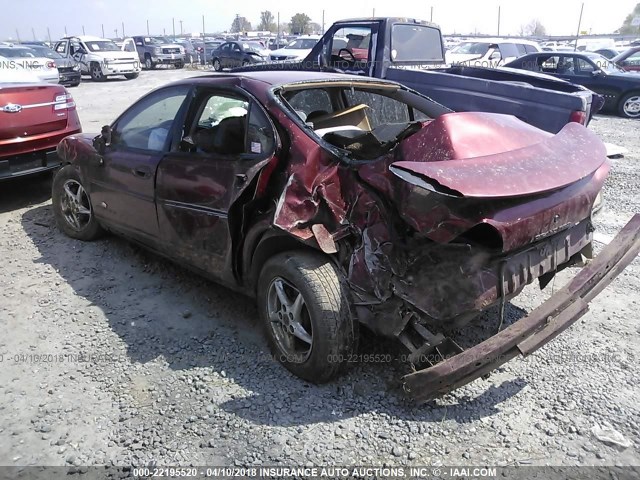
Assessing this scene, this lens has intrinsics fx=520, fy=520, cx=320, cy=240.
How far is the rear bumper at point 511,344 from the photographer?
245 cm

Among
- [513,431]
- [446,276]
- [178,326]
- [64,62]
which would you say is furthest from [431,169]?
[64,62]

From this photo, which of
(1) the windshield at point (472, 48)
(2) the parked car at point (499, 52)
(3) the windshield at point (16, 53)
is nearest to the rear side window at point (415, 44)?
(2) the parked car at point (499, 52)

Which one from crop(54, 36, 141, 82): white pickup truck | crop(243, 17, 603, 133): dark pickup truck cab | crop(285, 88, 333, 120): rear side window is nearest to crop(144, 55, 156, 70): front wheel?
crop(54, 36, 141, 82): white pickup truck

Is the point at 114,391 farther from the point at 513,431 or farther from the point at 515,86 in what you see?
the point at 515,86

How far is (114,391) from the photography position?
9.78 feet

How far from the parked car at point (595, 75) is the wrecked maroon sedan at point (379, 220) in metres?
11.4

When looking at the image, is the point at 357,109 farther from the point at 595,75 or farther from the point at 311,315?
the point at 595,75

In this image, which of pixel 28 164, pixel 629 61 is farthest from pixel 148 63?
pixel 28 164

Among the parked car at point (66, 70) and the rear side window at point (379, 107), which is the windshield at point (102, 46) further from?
the rear side window at point (379, 107)

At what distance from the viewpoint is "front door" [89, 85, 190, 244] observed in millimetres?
3912

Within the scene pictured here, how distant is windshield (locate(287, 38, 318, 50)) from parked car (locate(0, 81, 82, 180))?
53.5ft

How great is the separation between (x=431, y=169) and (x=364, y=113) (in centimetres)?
184

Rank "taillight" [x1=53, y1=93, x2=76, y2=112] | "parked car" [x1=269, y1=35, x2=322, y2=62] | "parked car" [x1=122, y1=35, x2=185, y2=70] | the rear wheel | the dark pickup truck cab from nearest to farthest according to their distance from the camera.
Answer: the dark pickup truck cab → "taillight" [x1=53, y1=93, x2=76, y2=112] → "parked car" [x1=269, y1=35, x2=322, y2=62] → the rear wheel → "parked car" [x1=122, y1=35, x2=185, y2=70]

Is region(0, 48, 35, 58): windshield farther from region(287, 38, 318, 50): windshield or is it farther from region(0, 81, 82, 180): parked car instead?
region(0, 81, 82, 180): parked car
